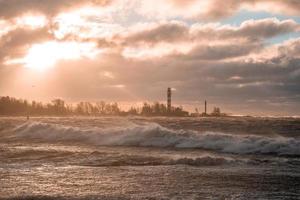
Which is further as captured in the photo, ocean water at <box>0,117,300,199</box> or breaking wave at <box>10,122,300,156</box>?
breaking wave at <box>10,122,300,156</box>

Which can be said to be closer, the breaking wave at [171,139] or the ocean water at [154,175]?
the ocean water at [154,175]

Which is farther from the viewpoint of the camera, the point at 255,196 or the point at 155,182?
the point at 155,182

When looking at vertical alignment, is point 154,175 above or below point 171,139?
below

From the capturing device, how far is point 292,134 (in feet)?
127

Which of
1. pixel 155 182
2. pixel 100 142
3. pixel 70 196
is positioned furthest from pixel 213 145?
pixel 70 196

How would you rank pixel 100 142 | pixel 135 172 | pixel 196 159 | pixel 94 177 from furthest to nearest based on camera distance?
1. pixel 100 142
2. pixel 196 159
3. pixel 135 172
4. pixel 94 177

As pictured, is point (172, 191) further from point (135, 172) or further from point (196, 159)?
point (196, 159)

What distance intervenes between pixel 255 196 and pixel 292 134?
27596 millimetres

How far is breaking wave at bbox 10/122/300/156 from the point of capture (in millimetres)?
27906

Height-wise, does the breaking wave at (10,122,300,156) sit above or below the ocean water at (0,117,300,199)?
above

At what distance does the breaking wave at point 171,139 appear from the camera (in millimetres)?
27906

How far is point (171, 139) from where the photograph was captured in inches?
1288

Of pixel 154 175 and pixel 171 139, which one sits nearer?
pixel 154 175

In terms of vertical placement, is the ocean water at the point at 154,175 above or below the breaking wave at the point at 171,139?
below
